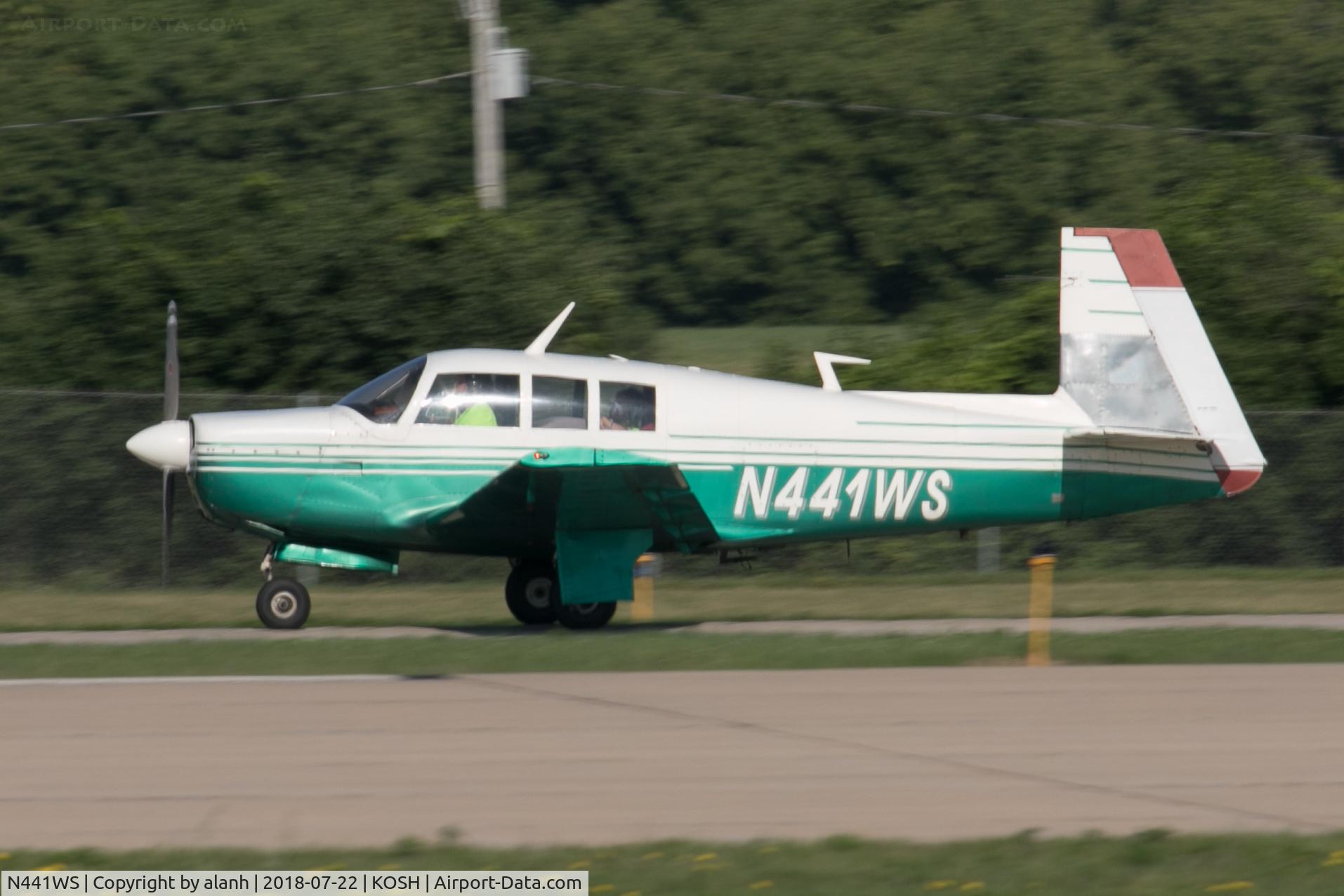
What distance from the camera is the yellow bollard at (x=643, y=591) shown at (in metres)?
14.0

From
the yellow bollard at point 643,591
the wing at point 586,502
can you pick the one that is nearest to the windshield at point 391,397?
the wing at point 586,502

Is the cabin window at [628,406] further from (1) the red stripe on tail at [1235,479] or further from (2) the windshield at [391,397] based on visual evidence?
(1) the red stripe on tail at [1235,479]

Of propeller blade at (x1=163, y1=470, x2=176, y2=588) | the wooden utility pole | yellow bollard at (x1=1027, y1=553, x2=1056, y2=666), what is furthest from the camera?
the wooden utility pole

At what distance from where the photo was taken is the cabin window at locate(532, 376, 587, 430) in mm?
12938

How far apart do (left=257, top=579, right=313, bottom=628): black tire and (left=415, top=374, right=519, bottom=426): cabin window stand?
1.74m

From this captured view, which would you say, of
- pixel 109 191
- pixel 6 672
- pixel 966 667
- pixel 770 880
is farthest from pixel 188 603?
pixel 109 191

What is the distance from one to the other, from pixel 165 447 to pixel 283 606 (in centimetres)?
156

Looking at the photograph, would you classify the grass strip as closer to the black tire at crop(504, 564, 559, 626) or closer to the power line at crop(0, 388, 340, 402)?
the black tire at crop(504, 564, 559, 626)

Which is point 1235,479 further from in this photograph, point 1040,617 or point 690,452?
point 690,452

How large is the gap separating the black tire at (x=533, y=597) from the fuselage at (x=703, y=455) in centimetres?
39

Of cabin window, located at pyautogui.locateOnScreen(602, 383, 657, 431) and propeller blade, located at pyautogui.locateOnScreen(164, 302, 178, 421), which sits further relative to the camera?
propeller blade, located at pyautogui.locateOnScreen(164, 302, 178, 421)

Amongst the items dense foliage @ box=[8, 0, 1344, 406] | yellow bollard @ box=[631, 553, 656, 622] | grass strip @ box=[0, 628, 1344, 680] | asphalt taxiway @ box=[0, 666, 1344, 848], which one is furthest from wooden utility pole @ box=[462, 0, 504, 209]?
asphalt taxiway @ box=[0, 666, 1344, 848]

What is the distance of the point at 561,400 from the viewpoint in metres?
13.0

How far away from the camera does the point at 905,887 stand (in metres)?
6.15
